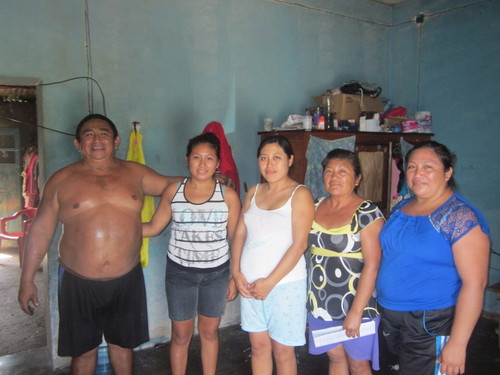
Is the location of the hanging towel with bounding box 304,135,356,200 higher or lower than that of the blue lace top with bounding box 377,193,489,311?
higher

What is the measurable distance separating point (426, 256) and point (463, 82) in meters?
2.98

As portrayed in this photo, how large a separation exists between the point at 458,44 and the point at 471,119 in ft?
2.55

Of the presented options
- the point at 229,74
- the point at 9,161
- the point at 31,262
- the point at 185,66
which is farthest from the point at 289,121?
the point at 9,161

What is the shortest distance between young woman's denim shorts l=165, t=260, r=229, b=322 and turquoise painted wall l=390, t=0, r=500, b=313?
292 centimetres

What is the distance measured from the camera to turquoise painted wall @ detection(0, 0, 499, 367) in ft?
9.29

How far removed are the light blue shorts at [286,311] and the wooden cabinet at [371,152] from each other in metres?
1.48

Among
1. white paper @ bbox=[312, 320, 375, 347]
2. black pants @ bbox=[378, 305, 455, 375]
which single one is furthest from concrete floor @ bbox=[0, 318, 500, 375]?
black pants @ bbox=[378, 305, 455, 375]

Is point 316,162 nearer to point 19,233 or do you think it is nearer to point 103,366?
point 103,366

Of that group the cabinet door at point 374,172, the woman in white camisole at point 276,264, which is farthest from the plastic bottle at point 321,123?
the woman in white camisole at point 276,264

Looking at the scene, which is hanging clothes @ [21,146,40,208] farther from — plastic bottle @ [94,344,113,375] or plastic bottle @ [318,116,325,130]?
plastic bottle @ [318,116,325,130]

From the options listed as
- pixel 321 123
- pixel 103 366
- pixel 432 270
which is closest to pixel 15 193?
pixel 103 366

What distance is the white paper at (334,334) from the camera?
1.94 metres

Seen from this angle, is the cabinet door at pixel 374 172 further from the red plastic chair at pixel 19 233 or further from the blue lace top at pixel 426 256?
the red plastic chair at pixel 19 233

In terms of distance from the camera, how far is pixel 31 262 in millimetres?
2293
